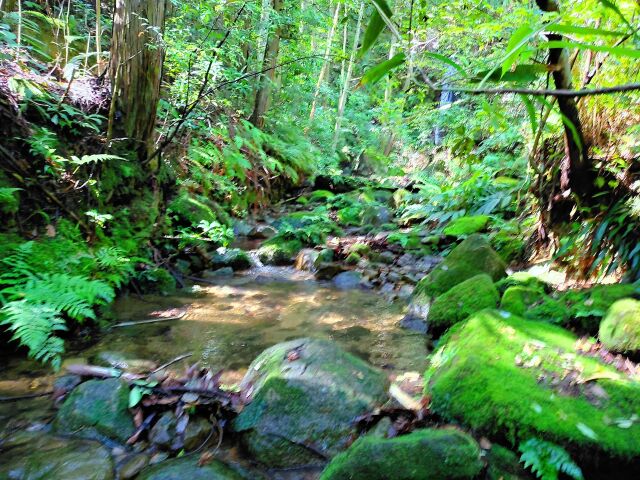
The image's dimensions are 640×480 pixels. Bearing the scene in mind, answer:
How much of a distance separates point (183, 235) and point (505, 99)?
16.3 ft

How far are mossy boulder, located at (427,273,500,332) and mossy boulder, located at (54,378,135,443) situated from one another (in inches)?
112

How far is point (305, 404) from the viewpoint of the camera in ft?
8.32

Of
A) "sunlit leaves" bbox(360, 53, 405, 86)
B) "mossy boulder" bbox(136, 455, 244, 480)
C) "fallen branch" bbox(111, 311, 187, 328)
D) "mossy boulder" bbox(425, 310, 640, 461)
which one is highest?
"sunlit leaves" bbox(360, 53, 405, 86)

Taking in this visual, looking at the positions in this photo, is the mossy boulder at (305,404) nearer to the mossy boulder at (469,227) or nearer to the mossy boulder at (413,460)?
the mossy boulder at (413,460)

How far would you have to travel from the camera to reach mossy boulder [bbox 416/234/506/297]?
4.86 meters

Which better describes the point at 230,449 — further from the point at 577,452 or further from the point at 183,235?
the point at 183,235

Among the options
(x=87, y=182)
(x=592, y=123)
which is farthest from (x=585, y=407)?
(x=87, y=182)

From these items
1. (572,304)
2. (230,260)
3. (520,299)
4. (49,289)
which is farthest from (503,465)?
(230,260)

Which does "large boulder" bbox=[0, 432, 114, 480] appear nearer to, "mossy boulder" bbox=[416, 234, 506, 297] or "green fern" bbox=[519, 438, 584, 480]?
"green fern" bbox=[519, 438, 584, 480]

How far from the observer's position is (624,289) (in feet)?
10.5

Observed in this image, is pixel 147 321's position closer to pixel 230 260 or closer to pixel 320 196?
pixel 230 260

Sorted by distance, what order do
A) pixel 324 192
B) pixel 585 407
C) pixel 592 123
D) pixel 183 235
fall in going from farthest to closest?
pixel 324 192 → pixel 183 235 → pixel 592 123 → pixel 585 407

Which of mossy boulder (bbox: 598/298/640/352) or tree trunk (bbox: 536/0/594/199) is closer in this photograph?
mossy boulder (bbox: 598/298/640/352)

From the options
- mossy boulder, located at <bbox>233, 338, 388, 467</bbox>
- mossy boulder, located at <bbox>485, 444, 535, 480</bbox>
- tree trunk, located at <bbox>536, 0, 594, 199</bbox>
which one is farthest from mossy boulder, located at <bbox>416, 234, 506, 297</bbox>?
mossy boulder, located at <bbox>485, 444, 535, 480</bbox>
